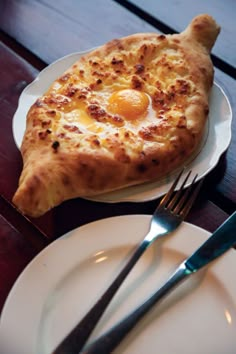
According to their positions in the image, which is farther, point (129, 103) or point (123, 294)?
point (129, 103)

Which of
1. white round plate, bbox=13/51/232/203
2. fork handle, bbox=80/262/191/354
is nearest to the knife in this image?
fork handle, bbox=80/262/191/354

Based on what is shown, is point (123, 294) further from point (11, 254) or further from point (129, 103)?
point (129, 103)

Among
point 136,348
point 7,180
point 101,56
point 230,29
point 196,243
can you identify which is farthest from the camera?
point 230,29

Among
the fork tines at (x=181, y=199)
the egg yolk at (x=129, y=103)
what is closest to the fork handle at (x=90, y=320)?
the fork tines at (x=181, y=199)

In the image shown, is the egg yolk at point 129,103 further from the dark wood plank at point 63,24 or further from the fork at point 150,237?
the dark wood plank at point 63,24

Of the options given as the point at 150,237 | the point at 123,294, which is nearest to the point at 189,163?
the point at 150,237

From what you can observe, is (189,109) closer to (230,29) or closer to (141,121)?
(141,121)

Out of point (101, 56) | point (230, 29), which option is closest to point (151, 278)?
point (101, 56)
